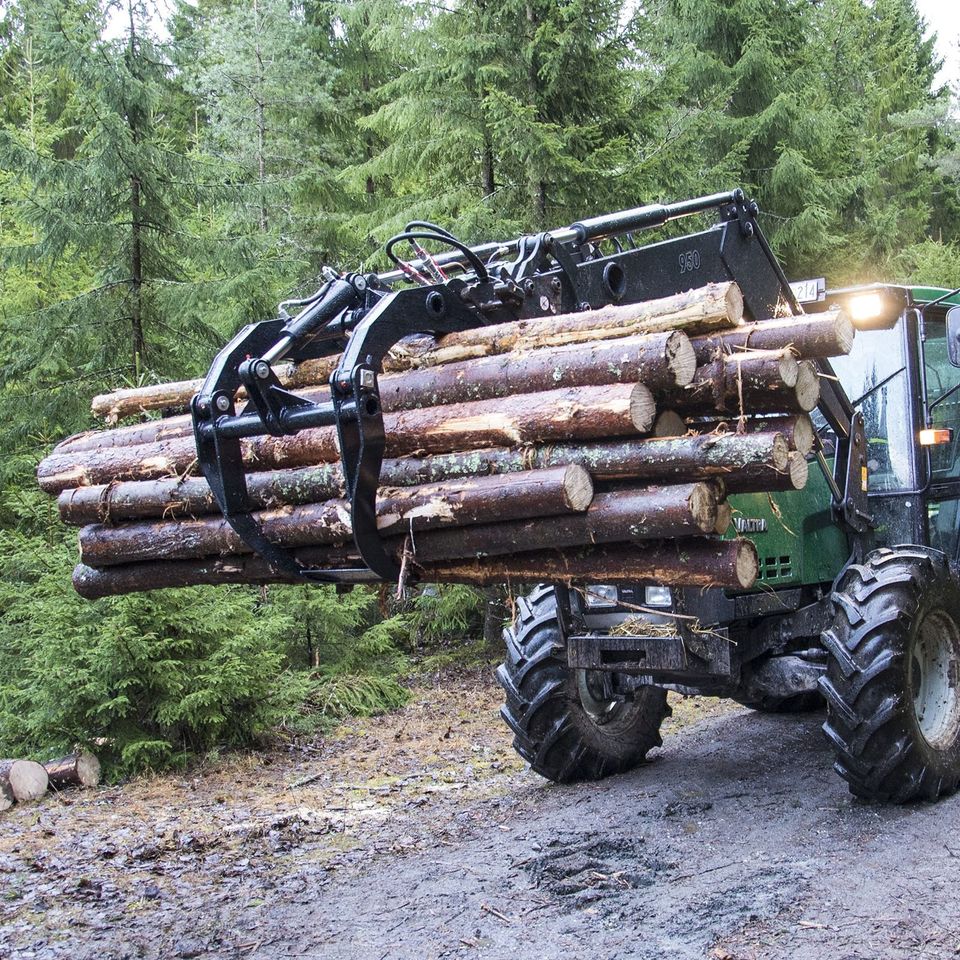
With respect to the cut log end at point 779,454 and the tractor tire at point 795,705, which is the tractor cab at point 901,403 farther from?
the cut log end at point 779,454

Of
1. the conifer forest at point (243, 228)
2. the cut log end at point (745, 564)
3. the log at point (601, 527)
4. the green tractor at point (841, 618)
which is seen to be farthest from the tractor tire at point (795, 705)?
the log at point (601, 527)

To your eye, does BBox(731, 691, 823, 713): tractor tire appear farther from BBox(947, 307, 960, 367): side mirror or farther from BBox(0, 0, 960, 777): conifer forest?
BBox(0, 0, 960, 777): conifer forest

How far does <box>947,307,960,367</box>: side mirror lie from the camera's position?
603 centimetres

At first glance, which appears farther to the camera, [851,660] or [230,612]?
[230,612]

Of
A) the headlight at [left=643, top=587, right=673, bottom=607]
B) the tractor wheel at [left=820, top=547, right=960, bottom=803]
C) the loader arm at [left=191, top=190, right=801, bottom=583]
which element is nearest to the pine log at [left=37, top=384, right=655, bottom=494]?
the loader arm at [left=191, top=190, right=801, bottom=583]

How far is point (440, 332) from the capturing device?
4805mm

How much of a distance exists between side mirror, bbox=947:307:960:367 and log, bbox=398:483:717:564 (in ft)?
9.08

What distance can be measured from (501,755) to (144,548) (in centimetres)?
410

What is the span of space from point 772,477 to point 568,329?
1116 mm

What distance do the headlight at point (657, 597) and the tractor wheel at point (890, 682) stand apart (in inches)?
35.3

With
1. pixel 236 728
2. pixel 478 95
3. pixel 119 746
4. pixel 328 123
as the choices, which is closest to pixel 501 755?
pixel 236 728

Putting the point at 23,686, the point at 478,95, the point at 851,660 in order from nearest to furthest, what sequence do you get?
the point at 851,660 < the point at 23,686 < the point at 478,95

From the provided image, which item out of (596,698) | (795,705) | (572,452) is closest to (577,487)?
(572,452)

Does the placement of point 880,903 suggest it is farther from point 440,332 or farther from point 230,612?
point 230,612
